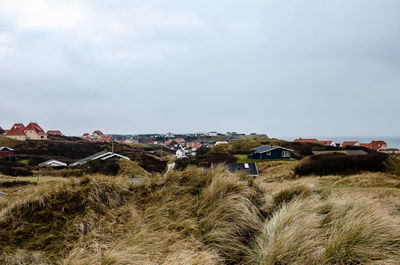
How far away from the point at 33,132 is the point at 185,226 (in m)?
84.6

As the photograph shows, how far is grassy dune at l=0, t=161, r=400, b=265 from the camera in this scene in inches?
107

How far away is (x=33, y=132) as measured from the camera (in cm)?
7200

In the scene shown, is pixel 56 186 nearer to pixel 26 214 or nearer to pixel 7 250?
pixel 26 214

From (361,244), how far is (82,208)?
3873 millimetres

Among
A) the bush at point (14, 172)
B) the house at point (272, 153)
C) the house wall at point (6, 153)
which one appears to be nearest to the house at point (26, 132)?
the house wall at point (6, 153)

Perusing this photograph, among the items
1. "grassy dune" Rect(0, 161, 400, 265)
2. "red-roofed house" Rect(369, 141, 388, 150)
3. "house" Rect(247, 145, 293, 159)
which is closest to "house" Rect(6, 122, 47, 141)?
"house" Rect(247, 145, 293, 159)

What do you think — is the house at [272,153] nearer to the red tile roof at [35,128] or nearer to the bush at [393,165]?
the bush at [393,165]

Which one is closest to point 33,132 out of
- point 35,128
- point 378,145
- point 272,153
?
point 35,128

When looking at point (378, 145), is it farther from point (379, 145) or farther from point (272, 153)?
point (272, 153)

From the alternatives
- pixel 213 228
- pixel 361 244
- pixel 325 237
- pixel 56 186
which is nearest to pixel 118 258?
pixel 213 228

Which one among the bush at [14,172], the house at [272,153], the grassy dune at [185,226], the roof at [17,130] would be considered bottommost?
the bush at [14,172]

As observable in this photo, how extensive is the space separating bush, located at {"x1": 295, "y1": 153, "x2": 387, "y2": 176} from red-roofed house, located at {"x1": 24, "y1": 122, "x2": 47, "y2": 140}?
254ft

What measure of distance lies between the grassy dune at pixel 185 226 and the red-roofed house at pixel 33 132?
271ft

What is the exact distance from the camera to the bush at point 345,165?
60.0 feet
